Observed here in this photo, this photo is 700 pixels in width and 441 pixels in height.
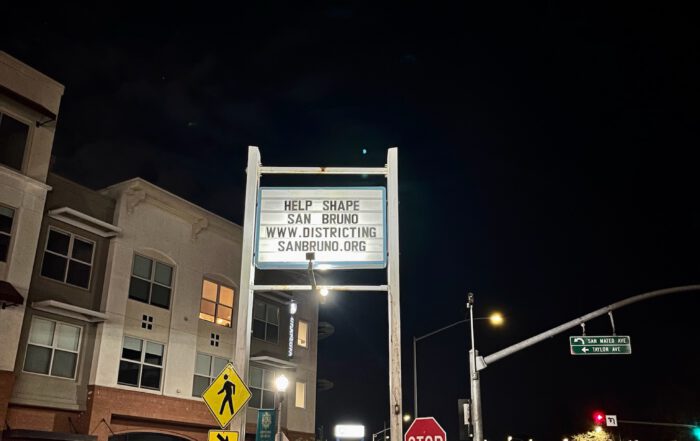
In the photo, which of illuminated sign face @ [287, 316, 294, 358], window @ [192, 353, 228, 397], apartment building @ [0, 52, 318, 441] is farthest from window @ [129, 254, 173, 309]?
illuminated sign face @ [287, 316, 294, 358]

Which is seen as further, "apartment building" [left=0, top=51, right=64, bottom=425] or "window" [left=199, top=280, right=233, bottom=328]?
"window" [left=199, top=280, right=233, bottom=328]

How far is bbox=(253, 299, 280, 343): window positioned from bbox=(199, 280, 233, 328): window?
182cm

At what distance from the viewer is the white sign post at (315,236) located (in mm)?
9398

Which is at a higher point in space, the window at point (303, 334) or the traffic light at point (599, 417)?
the window at point (303, 334)

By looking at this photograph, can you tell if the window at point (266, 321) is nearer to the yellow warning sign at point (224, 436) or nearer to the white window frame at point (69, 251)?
the white window frame at point (69, 251)

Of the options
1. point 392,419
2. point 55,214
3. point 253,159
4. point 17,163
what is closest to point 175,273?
point 55,214

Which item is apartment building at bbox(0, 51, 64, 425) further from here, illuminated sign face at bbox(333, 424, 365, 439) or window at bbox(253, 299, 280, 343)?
illuminated sign face at bbox(333, 424, 365, 439)

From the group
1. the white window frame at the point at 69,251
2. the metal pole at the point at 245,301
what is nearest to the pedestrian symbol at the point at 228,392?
the metal pole at the point at 245,301

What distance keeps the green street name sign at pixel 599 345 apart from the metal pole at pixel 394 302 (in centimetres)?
1365

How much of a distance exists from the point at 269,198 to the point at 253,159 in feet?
2.64

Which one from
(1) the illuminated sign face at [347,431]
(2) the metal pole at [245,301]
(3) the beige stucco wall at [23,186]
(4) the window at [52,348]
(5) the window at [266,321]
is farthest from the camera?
(1) the illuminated sign face at [347,431]

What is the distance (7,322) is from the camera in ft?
70.6

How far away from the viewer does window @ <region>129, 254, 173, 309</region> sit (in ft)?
88.9

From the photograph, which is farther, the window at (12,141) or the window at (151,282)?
the window at (151,282)
